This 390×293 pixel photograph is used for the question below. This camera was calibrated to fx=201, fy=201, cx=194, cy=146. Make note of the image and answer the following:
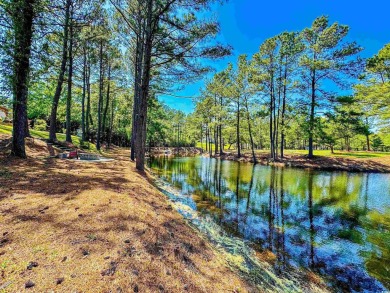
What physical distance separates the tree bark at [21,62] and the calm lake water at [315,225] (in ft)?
25.6

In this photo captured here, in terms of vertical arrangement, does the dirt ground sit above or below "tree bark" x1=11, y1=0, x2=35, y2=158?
below

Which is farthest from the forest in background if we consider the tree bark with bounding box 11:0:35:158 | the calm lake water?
the calm lake water

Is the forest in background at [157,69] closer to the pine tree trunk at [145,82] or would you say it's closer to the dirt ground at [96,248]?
the pine tree trunk at [145,82]

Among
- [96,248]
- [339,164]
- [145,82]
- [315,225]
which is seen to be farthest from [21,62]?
[339,164]

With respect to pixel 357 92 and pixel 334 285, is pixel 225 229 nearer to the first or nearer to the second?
pixel 334 285

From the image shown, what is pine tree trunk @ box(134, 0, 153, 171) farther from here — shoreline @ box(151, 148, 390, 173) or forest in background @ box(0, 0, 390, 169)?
shoreline @ box(151, 148, 390, 173)

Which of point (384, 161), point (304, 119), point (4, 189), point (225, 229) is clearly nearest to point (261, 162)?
point (304, 119)

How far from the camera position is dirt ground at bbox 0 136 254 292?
7.91 feet

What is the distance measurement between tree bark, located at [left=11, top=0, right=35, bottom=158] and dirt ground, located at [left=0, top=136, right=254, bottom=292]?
4.38 m

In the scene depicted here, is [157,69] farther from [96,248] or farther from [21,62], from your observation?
[96,248]

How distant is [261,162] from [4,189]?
79.6ft

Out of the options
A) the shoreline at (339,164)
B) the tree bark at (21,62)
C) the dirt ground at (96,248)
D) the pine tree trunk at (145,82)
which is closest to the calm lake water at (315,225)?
the dirt ground at (96,248)

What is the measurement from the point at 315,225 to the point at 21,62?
12.4 meters

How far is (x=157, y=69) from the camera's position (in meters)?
15.7
